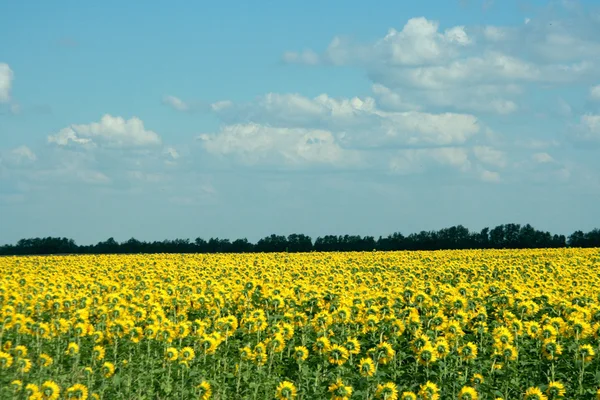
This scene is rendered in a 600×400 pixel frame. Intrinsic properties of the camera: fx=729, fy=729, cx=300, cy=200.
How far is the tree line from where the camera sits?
7225 centimetres

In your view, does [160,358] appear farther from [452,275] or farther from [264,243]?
[264,243]

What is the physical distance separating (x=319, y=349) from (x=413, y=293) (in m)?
6.02

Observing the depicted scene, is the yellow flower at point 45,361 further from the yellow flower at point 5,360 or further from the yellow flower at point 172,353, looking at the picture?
the yellow flower at point 172,353


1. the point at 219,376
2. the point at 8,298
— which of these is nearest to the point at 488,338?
the point at 219,376

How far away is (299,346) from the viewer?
1652 centimetres

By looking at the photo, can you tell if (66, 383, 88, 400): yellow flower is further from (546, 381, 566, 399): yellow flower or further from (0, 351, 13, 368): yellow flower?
(546, 381, 566, 399): yellow flower

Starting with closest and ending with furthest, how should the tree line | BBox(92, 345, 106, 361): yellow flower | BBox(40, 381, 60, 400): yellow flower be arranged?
BBox(40, 381, 60, 400): yellow flower, BBox(92, 345, 106, 361): yellow flower, the tree line

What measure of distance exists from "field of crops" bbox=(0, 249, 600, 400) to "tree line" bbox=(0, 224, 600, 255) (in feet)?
164

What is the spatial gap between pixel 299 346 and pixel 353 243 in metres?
58.8

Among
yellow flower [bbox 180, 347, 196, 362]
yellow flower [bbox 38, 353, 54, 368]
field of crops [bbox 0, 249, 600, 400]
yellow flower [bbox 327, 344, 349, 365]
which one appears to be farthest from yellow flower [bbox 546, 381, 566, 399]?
yellow flower [bbox 38, 353, 54, 368]

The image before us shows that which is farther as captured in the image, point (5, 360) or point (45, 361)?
point (45, 361)

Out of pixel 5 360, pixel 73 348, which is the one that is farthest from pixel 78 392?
pixel 73 348

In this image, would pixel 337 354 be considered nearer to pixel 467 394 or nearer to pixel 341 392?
pixel 341 392

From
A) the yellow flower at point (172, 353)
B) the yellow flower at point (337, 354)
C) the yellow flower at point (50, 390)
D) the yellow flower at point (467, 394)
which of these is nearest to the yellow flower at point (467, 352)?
the yellow flower at point (337, 354)
